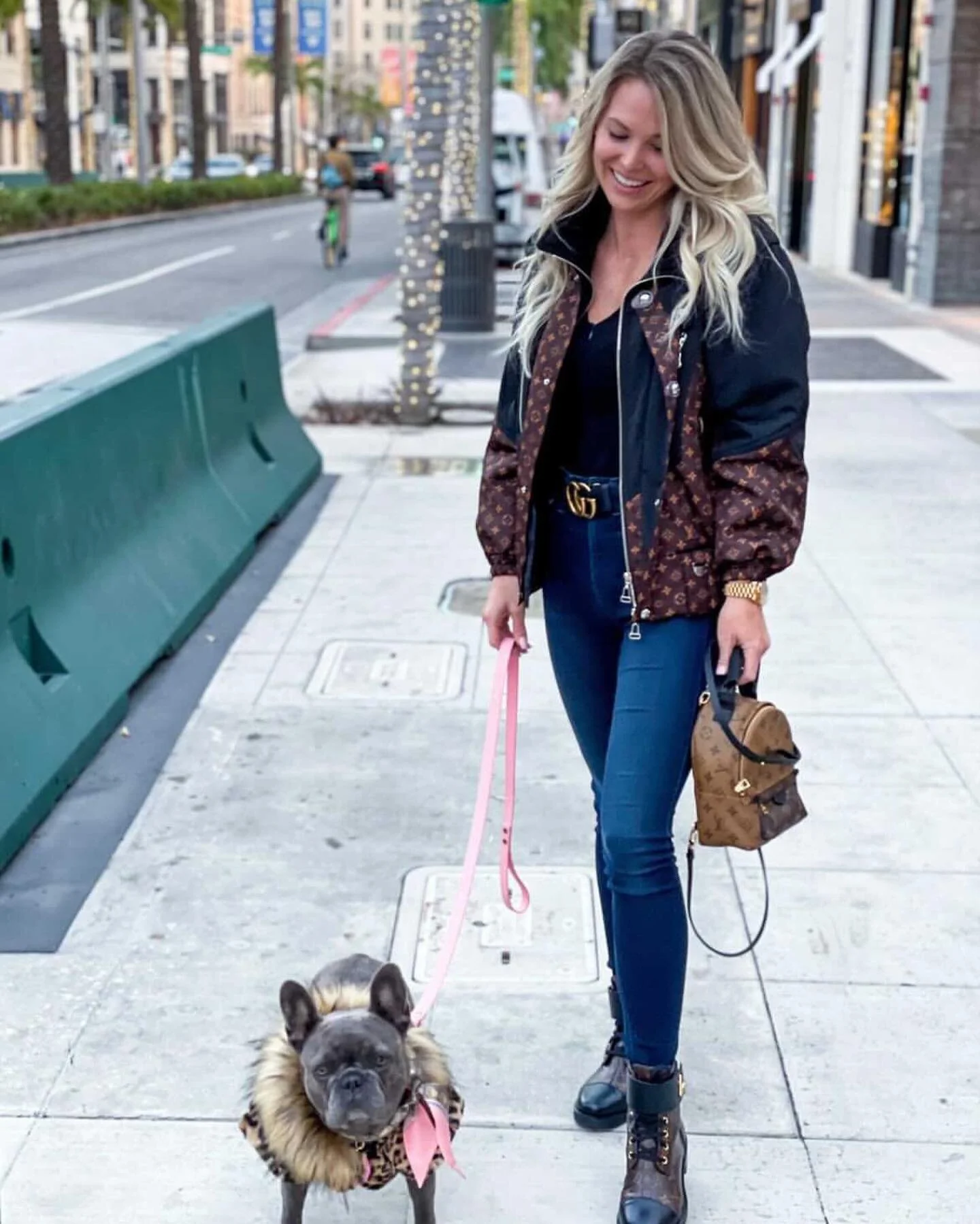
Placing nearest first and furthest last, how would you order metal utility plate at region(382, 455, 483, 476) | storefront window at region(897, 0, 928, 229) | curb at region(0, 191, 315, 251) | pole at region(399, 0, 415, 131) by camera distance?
metal utility plate at region(382, 455, 483, 476)
storefront window at region(897, 0, 928, 229)
curb at region(0, 191, 315, 251)
pole at region(399, 0, 415, 131)

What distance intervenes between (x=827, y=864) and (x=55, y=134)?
126 feet

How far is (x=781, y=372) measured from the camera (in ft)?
9.34

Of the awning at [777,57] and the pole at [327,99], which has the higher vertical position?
the pole at [327,99]

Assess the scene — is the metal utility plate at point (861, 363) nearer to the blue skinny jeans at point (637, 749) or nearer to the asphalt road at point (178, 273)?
the asphalt road at point (178, 273)

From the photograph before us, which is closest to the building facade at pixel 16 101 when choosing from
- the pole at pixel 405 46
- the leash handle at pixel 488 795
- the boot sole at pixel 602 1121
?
the pole at pixel 405 46

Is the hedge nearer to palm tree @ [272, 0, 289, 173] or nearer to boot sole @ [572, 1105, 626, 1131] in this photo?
palm tree @ [272, 0, 289, 173]

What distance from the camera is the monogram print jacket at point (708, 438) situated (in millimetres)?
2857

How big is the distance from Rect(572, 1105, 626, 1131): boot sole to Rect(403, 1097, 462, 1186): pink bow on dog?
625 millimetres

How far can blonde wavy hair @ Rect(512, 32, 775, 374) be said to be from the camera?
284 cm

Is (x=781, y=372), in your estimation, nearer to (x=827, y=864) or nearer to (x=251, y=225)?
(x=827, y=864)

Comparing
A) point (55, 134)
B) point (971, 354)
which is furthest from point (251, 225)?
point (971, 354)

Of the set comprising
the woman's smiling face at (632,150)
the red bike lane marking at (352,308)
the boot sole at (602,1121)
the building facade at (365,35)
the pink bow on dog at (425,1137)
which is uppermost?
the building facade at (365,35)

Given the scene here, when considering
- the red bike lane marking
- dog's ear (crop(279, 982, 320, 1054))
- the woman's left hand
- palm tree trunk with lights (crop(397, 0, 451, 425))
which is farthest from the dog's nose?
the red bike lane marking

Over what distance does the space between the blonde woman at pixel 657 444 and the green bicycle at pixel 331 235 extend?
2562cm
